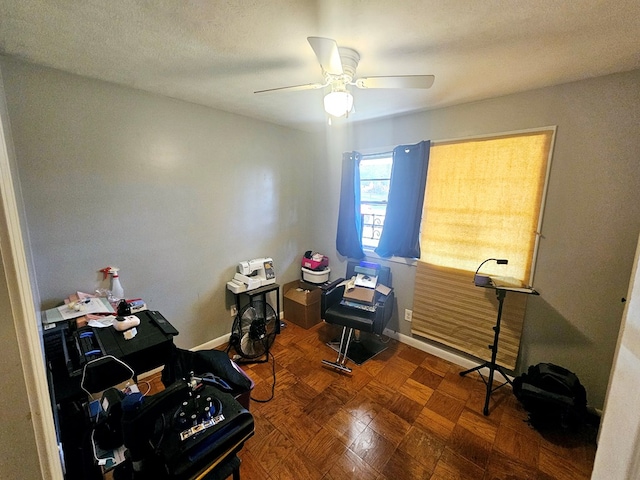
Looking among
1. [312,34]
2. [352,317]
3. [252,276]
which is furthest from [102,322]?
[312,34]

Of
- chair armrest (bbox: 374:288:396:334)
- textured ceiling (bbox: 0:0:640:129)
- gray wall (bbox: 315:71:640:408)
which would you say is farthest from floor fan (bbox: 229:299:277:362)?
gray wall (bbox: 315:71:640:408)

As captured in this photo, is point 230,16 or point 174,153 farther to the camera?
point 174,153

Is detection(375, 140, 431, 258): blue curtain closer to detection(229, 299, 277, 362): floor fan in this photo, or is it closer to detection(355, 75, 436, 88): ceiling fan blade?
detection(355, 75, 436, 88): ceiling fan blade

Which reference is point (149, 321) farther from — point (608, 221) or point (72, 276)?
point (608, 221)

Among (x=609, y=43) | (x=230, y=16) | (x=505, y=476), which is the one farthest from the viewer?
(x=505, y=476)

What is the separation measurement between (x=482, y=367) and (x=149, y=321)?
8.16 feet

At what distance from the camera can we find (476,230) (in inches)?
A: 84.9

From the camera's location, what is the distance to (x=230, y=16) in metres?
1.14

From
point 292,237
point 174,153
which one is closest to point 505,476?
point 292,237

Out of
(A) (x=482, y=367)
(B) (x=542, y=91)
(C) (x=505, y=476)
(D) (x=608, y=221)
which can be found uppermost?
(B) (x=542, y=91)

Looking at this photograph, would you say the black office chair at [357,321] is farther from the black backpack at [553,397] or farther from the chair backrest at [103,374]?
the chair backrest at [103,374]

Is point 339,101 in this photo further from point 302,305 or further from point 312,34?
point 302,305

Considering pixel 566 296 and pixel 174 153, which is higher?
pixel 174 153

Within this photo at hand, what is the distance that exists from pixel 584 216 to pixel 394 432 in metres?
1.88
